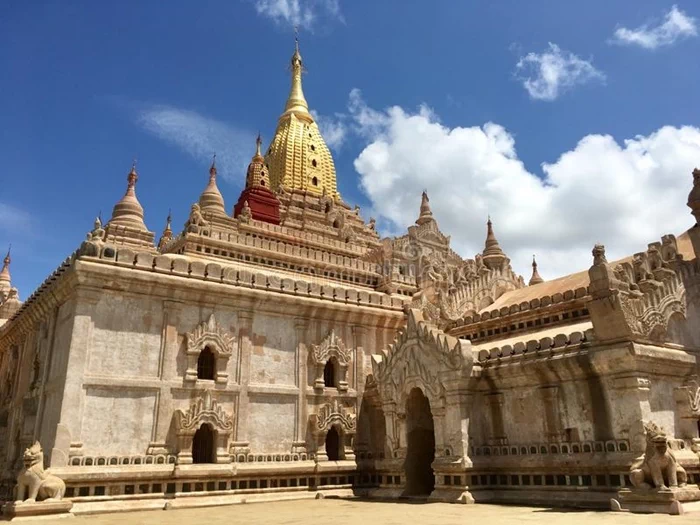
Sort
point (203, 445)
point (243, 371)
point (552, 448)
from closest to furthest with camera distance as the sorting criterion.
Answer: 1. point (552, 448)
2. point (203, 445)
3. point (243, 371)

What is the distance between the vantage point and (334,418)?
1059 inches

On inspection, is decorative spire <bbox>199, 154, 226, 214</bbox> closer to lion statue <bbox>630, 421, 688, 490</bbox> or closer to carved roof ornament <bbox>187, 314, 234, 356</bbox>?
carved roof ornament <bbox>187, 314, 234, 356</bbox>

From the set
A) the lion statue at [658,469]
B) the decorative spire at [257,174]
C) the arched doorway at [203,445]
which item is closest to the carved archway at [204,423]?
the arched doorway at [203,445]

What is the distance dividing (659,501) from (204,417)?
51.0 feet

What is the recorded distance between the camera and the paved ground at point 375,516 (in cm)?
1538

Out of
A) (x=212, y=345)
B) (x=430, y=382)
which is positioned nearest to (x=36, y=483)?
(x=212, y=345)

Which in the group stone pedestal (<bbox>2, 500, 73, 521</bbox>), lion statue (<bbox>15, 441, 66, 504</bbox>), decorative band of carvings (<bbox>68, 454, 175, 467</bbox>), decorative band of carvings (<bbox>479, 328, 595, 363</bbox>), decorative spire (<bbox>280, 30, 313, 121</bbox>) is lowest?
stone pedestal (<bbox>2, 500, 73, 521</bbox>)

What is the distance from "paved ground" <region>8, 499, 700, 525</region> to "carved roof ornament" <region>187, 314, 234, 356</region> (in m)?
6.10

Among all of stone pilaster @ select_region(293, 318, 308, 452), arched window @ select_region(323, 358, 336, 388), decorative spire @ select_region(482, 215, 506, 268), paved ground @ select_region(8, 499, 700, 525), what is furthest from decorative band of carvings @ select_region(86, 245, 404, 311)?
decorative spire @ select_region(482, 215, 506, 268)

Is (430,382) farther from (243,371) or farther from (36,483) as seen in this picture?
(36,483)

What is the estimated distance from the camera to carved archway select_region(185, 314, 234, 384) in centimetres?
2452

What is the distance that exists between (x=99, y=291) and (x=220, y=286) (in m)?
4.67

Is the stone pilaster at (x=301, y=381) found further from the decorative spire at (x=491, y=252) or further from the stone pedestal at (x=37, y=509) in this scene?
the decorative spire at (x=491, y=252)

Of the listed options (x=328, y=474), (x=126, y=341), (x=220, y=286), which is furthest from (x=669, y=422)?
(x=126, y=341)
